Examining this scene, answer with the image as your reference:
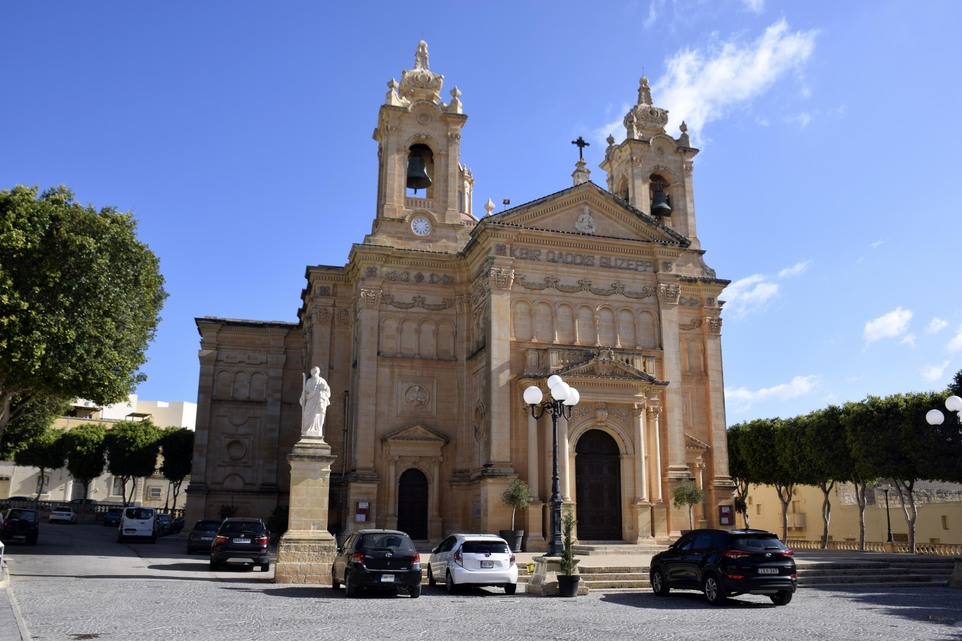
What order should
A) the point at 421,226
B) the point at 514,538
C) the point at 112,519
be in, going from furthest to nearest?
the point at 112,519, the point at 421,226, the point at 514,538

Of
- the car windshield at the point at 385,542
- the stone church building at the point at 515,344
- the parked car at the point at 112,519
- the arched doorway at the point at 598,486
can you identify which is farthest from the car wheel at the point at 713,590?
the parked car at the point at 112,519

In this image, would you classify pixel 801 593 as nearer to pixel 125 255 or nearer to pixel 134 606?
pixel 134 606

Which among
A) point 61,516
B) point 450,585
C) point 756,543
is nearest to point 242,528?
point 450,585

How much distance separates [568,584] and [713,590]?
3464 mm

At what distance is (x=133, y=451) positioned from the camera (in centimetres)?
6556

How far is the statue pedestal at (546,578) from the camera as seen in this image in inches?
792

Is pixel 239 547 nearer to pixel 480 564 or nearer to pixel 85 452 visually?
pixel 480 564

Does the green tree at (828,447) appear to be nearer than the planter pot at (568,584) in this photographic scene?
No

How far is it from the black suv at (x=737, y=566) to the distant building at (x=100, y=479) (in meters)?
66.2

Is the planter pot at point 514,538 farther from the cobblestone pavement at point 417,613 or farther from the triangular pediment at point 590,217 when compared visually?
the triangular pediment at point 590,217

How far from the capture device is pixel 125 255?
29.2m

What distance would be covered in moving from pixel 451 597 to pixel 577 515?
14635 mm

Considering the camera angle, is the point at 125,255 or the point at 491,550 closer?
the point at 491,550

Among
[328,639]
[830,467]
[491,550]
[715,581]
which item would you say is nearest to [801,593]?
[715,581]
